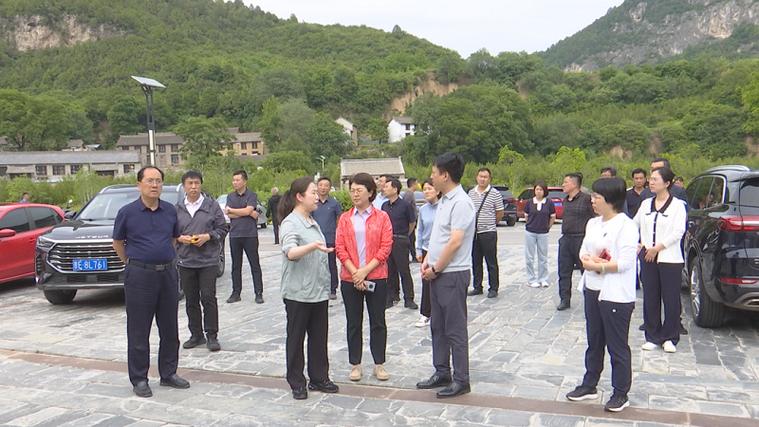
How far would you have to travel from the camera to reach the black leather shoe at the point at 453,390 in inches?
170

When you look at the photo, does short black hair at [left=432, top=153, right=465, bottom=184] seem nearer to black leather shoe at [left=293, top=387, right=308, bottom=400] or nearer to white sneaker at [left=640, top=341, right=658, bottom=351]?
black leather shoe at [left=293, top=387, right=308, bottom=400]

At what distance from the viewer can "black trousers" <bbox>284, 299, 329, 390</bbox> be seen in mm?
4391

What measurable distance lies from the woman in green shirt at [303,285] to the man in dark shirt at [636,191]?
5.62 meters

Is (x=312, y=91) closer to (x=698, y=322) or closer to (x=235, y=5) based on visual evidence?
(x=235, y=5)

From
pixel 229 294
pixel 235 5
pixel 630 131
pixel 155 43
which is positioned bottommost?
pixel 229 294

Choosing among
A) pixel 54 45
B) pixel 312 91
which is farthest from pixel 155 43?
pixel 312 91

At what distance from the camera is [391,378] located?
→ 4.84m

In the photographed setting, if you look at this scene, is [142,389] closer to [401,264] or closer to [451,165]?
[451,165]

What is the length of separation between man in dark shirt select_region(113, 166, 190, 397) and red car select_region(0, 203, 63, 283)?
21.0ft

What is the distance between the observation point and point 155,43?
11675 centimetres

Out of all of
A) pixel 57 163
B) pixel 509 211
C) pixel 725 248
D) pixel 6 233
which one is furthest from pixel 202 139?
pixel 725 248

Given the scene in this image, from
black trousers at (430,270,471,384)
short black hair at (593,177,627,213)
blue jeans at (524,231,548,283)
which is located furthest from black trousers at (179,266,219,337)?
blue jeans at (524,231,548,283)

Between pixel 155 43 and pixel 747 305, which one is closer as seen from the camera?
pixel 747 305

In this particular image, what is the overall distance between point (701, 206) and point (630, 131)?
3026 inches
